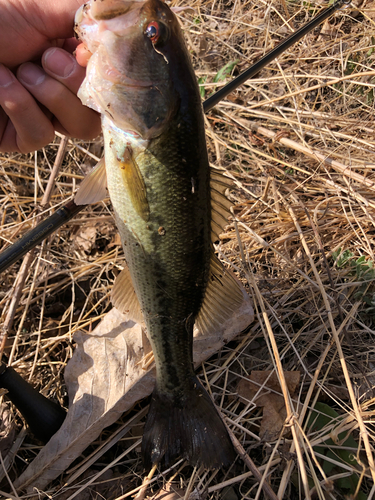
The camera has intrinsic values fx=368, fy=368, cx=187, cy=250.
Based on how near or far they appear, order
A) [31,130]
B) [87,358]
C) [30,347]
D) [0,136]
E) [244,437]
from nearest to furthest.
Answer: [31,130] < [0,136] < [244,437] < [87,358] < [30,347]

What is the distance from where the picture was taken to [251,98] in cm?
391

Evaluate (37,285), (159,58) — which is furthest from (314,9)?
(37,285)

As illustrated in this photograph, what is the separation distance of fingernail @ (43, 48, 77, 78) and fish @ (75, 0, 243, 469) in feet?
0.79

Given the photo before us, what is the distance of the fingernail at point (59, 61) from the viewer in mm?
1746

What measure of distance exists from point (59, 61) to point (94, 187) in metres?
0.61

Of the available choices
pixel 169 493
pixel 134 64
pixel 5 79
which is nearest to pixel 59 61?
pixel 5 79

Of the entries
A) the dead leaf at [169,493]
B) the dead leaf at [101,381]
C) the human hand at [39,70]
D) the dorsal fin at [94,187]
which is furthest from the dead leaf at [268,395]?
the human hand at [39,70]

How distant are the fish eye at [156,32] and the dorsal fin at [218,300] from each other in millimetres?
1120

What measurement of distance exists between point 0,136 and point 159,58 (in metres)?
1.11

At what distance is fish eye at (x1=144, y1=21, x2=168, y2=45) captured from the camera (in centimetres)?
150

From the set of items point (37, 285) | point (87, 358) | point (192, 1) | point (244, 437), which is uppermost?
point (192, 1)

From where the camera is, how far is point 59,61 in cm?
175

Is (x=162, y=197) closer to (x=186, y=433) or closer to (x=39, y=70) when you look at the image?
(x=39, y=70)

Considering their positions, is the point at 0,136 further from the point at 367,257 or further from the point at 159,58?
the point at 367,257
